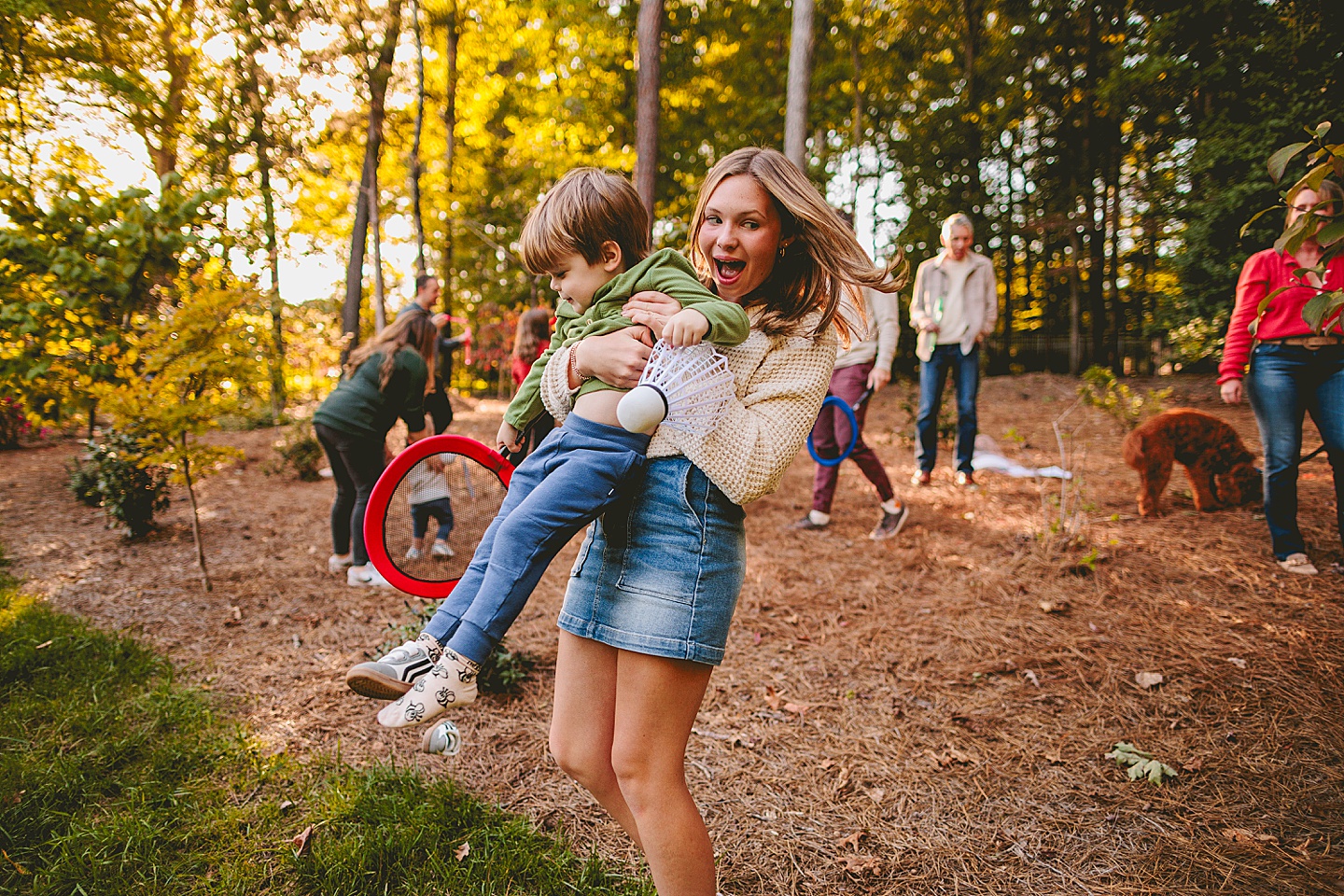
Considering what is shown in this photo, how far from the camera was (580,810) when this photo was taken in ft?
9.02

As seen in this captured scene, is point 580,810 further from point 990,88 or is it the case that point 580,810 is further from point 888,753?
point 990,88

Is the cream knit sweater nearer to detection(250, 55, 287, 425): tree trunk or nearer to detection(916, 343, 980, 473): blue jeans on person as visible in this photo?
detection(916, 343, 980, 473): blue jeans on person

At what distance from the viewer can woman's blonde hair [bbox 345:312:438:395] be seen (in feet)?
16.0

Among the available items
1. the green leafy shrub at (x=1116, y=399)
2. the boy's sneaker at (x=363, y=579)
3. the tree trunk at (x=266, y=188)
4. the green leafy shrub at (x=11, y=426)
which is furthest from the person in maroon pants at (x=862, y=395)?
the green leafy shrub at (x=11, y=426)

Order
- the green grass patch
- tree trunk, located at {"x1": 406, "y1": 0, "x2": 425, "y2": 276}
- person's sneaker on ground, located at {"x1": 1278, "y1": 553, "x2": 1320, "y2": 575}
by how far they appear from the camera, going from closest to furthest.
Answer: the green grass patch → person's sneaker on ground, located at {"x1": 1278, "y1": 553, "x2": 1320, "y2": 575} → tree trunk, located at {"x1": 406, "y1": 0, "x2": 425, "y2": 276}

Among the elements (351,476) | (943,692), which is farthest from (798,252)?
(351,476)

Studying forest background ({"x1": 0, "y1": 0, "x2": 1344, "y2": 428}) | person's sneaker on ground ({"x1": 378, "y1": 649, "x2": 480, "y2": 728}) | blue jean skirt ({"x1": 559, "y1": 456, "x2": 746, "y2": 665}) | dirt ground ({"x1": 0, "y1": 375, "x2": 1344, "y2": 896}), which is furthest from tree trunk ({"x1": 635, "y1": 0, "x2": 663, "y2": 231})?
person's sneaker on ground ({"x1": 378, "y1": 649, "x2": 480, "y2": 728})

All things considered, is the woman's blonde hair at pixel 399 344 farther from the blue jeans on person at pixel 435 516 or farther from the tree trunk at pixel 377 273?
the tree trunk at pixel 377 273

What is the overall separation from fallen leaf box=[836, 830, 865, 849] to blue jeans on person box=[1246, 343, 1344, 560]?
3355mm

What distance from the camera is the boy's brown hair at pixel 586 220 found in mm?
1732

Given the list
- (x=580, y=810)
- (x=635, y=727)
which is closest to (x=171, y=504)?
(x=580, y=810)

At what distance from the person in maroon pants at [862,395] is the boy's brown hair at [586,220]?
151 inches

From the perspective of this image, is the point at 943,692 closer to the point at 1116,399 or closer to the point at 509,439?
the point at 509,439

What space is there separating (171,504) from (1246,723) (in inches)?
354
